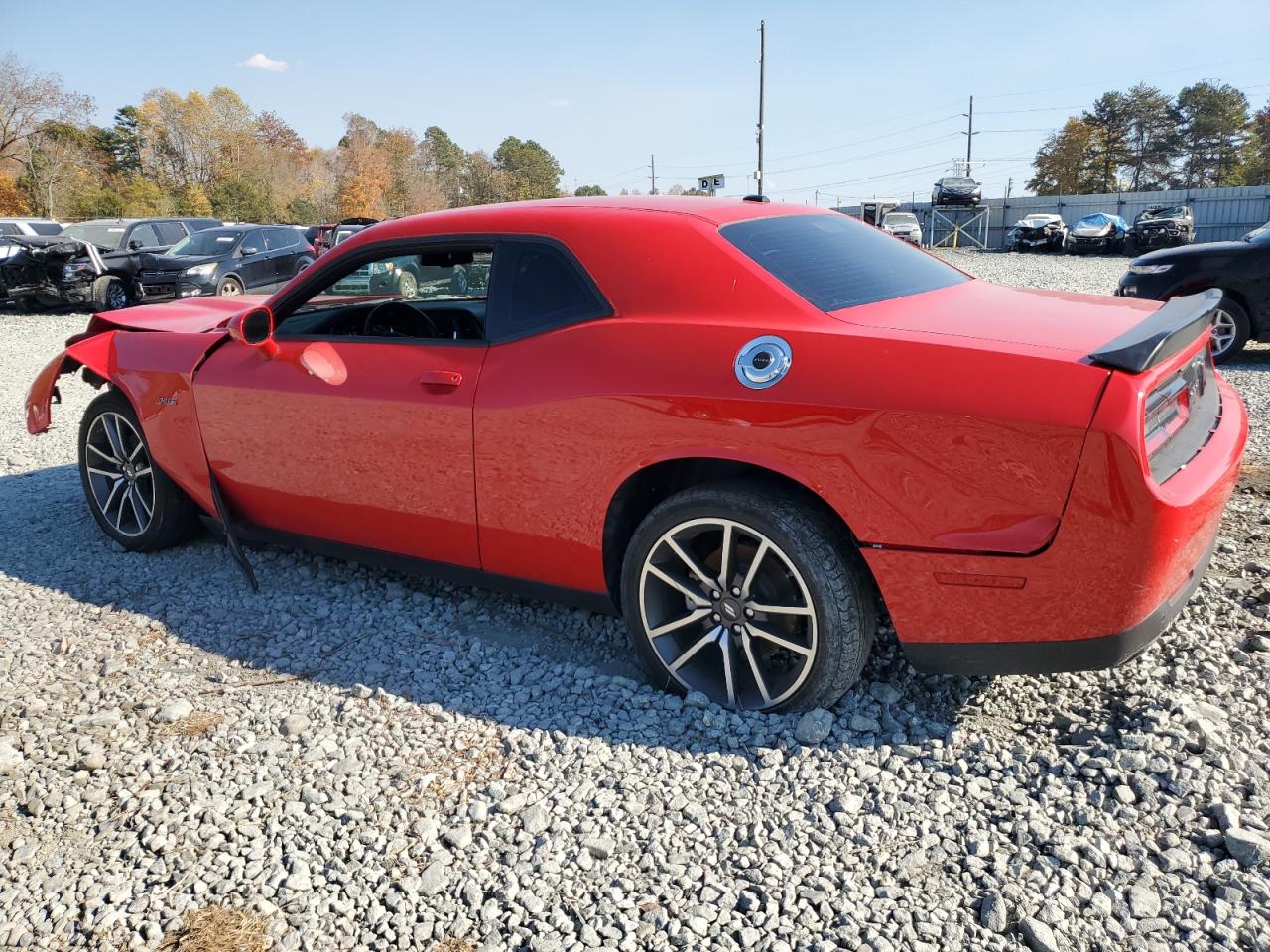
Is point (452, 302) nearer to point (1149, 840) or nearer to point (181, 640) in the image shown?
point (181, 640)

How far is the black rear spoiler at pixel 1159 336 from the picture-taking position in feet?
7.74

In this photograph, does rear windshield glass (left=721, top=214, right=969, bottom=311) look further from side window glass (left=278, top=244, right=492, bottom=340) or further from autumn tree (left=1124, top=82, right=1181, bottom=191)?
autumn tree (left=1124, top=82, right=1181, bottom=191)

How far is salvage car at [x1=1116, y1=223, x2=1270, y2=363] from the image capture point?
26.9 feet

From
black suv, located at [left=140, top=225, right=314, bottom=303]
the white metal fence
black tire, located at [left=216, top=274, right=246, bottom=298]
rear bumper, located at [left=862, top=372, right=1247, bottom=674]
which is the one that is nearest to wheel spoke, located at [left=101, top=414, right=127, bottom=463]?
rear bumper, located at [left=862, top=372, right=1247, bottom=674]

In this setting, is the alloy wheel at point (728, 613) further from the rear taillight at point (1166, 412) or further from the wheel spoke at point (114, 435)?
the wheel spoke at point (114, 435)

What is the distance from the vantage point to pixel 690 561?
2947 mm

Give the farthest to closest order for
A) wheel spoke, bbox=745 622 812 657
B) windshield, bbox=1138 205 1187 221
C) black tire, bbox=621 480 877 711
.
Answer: windshield, bbox=1138 205 1187 221 → wheel spoke, bbox=745 622 812 657 → black tire, bbox=621 480 877 711

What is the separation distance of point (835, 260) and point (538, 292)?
3.35 feet

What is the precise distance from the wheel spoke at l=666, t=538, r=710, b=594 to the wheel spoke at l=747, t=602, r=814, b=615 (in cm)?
16

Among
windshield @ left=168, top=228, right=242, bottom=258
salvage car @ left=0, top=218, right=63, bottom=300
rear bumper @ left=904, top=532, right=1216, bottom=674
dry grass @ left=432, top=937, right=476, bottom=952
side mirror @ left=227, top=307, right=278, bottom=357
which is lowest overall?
dry grass @ left=432, top=937, right=476, bottom=952

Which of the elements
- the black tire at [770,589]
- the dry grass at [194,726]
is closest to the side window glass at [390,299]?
the black tire at [770,589]

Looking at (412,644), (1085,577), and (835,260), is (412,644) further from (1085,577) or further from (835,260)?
(1085,577)

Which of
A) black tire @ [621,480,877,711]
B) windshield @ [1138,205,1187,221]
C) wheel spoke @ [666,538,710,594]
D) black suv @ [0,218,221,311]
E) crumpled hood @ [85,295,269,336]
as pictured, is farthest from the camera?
windshield @ [1138,205,1187,221]

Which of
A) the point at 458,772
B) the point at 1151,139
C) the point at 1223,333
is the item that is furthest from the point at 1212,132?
the point at 458,772
